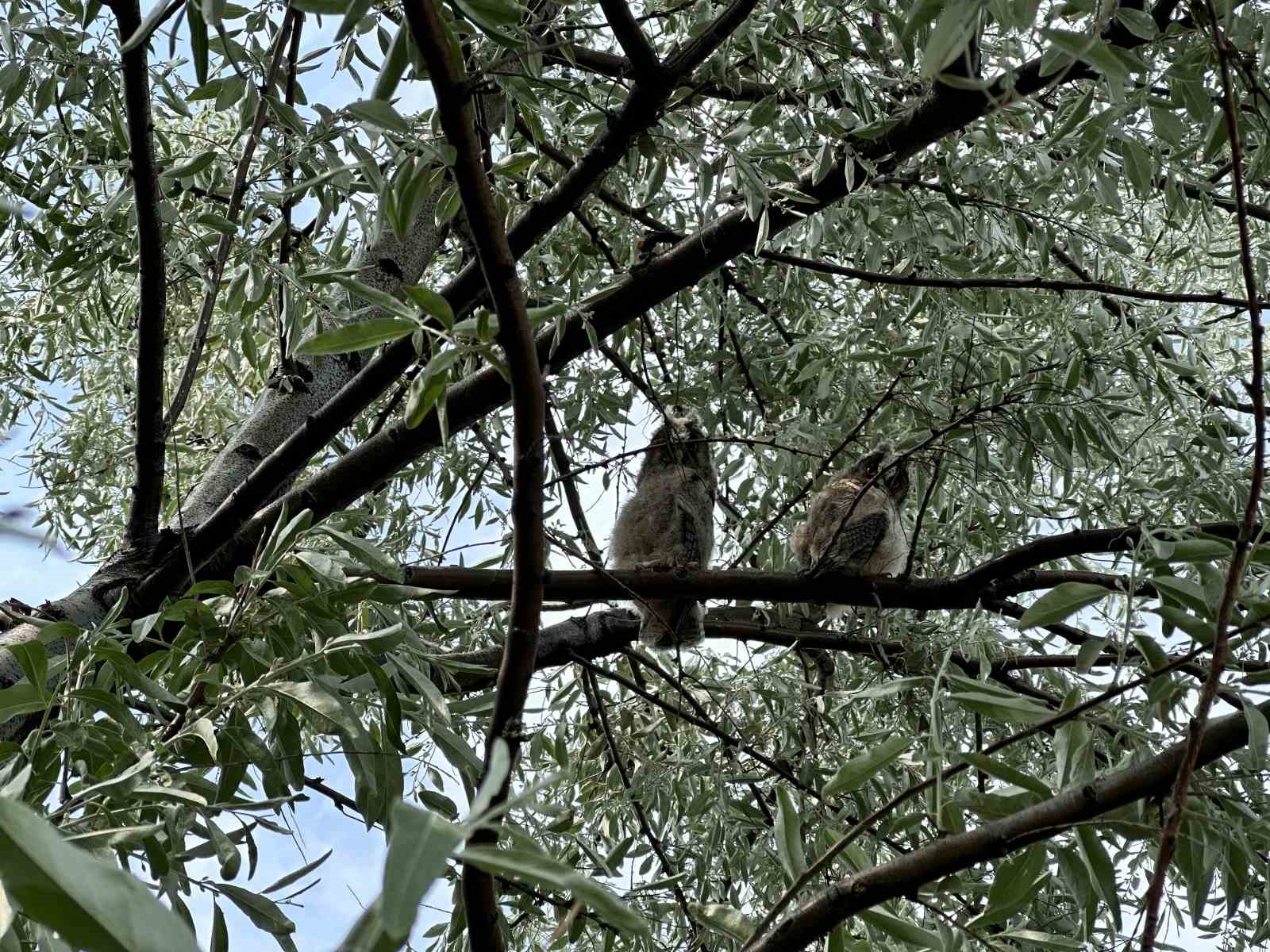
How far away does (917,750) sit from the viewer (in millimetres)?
1376

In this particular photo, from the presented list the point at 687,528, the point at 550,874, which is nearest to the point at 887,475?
the point at 687,528

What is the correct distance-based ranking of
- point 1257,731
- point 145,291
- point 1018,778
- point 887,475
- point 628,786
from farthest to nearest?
point 887,475 < point 628,786 < point 145,291 < point 1018,778 < point 1257,731

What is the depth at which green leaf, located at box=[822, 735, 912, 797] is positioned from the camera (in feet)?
3.52

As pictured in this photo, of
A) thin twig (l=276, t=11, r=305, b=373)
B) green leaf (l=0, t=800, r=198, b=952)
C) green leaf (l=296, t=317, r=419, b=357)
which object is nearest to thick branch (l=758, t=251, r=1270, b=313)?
thin twig (l=276, t=11, r=305, b=373)

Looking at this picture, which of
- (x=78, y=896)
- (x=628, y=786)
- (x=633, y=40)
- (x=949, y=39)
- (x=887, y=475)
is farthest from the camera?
(x=887, y=475)

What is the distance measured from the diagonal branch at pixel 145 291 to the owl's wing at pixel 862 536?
5.82 ft

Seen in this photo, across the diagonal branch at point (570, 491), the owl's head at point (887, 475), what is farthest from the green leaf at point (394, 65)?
the owl's head at point (887, 475)

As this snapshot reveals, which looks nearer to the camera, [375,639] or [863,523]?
[375,639]

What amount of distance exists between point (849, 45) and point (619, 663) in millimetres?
1933

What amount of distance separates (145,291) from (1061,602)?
4.90 ft

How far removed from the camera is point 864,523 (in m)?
3.18

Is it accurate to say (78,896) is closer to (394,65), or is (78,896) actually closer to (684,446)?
(394,65)

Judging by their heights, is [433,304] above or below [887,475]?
below

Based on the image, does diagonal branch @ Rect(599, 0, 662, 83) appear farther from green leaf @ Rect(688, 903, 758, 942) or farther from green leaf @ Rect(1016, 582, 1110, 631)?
green leaf @ Rect(688, 903, 758, 942)
